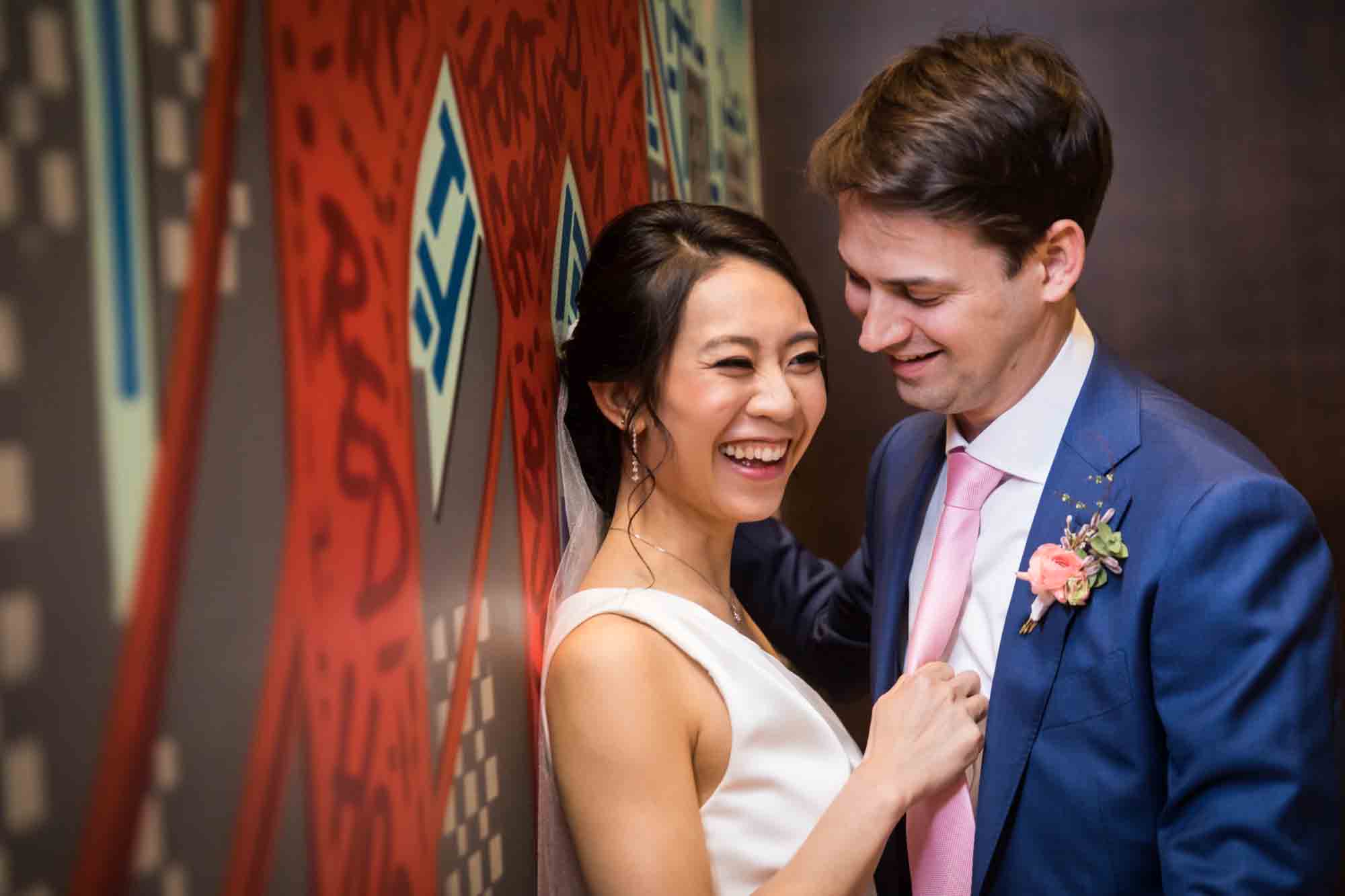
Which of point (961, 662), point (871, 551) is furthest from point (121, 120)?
point (871, 551)

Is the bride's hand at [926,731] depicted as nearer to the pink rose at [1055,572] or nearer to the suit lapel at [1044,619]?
the suit lapel at [1044,619]

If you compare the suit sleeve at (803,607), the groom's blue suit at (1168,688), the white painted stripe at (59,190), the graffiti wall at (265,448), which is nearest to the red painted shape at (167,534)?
the graffiti wall at (265,448)

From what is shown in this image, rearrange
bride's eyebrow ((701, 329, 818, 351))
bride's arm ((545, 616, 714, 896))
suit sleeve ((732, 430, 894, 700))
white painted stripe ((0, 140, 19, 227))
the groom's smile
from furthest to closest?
suit sleeve ((732, 430, 894, 700))
the groom's smile
bride's eyebrow ((701, 329, 818, 351))
bride's arm ((545, 616, 714, 896))
white painted stripe ((0, 140, 19, 227))

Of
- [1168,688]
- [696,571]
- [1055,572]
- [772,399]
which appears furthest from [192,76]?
[1168,688]

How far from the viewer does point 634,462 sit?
5.38ft

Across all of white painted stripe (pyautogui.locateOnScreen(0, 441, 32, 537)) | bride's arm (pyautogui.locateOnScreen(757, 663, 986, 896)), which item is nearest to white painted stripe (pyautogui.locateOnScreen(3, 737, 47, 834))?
white painted stripe (pyautogui.locateOnScreen(0, 441, 32, 537))

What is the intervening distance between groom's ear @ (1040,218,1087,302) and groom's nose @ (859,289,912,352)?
210 millimetres

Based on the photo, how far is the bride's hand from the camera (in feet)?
4.73

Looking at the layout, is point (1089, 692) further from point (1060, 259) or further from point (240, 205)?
point (240, 205)

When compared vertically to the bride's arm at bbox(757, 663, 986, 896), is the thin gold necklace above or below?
above

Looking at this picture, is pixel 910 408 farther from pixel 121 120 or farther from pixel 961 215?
pixel 121 120

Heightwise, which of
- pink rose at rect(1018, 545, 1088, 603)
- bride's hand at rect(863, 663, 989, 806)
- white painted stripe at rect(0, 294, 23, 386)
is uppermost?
white painted stripe at rect(0, 294, 23, 386)

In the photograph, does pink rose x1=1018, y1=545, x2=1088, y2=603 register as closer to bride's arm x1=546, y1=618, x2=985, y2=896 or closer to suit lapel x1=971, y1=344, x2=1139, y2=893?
suit lapel x1=971, y1=344, x2=1139, y2=893

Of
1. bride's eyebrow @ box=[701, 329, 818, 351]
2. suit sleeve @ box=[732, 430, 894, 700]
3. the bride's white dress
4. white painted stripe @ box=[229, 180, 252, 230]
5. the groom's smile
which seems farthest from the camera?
suit sleeve @ box=[732, 430, 894, 700]
